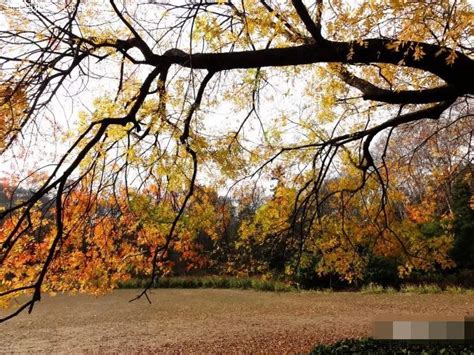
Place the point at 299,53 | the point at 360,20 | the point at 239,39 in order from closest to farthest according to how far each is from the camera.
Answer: the point at 360,20
the point at 299,53
the point at 239,39

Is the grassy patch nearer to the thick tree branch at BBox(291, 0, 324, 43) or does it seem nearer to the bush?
the bush

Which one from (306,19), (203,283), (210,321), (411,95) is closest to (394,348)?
(411,95)

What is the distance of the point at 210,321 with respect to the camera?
471 inches

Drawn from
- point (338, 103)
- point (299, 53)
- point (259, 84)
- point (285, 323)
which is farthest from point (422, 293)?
point (299, 53)

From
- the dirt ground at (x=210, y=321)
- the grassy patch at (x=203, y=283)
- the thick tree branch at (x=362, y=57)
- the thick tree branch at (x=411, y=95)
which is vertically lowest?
the dirt ground at (x=210, y=321)

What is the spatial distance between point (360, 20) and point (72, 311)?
14658 millimetres

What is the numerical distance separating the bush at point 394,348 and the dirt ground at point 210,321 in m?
2.36

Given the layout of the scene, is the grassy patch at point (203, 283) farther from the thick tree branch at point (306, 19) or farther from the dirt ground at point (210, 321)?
the thick tree branch at point (306, 19)

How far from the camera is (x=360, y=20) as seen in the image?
2.71 metres

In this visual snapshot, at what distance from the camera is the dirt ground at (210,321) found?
9.26 meters

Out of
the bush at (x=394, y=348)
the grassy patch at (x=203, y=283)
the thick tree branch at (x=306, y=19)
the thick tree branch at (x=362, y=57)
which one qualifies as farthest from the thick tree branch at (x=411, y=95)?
the grassy patch at (x=203, y=283)

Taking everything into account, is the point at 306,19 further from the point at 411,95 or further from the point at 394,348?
the point at 394,348

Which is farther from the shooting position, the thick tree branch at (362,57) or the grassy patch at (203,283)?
the grassy patch at (203,283)

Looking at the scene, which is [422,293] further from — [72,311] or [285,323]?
[72,311]
